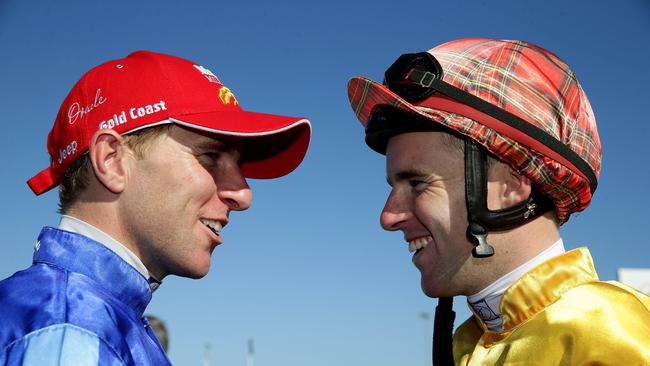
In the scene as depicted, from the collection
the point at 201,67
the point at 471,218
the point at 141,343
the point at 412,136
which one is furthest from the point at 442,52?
the point at 141,343

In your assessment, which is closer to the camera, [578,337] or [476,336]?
[578,337]

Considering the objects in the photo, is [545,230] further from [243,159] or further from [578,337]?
[243,159]

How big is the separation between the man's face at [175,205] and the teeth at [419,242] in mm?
1002

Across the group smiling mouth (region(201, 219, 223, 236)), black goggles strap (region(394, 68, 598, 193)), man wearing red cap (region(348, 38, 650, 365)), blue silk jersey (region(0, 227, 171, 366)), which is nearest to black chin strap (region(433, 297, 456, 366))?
man wearing red cap (region(348, 38, 650, 365))

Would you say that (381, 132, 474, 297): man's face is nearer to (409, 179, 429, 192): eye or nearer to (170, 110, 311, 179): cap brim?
(409, 179, 429, 192): eye

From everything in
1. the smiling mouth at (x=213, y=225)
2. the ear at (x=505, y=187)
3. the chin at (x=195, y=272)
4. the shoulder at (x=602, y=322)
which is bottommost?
the shoulder at (x=602, y=322)

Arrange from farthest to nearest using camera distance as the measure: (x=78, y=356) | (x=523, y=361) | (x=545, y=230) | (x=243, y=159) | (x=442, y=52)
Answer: (x=243, y=159) → (x=442, y=52) → (x=545, y=230) → (x=523, y=361) → (x=78, y=356)

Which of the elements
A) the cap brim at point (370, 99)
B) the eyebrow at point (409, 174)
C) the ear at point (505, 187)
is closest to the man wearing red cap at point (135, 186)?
the cap brim at point (370, 99)

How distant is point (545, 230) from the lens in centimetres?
356

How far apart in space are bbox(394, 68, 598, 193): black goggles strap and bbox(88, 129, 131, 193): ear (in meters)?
1.50

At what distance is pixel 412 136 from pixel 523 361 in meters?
1.29

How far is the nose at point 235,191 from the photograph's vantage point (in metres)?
3.51

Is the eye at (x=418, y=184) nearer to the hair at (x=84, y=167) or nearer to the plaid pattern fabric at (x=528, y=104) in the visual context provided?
the plaid pattern fabric at (x=528, y=104)

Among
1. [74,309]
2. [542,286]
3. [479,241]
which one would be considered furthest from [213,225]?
[542,286]
